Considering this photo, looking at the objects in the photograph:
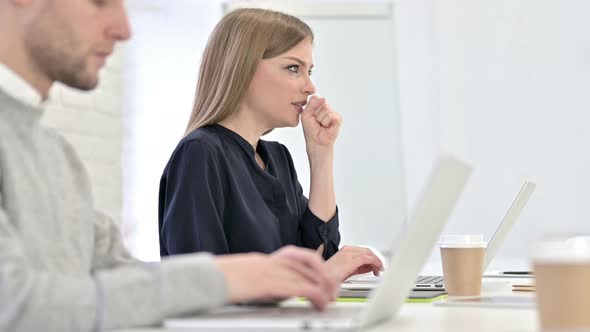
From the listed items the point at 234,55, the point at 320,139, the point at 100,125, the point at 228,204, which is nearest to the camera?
the point at 228,204

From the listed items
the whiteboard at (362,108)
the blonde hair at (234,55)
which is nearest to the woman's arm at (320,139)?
the blonde hair at (234,55)

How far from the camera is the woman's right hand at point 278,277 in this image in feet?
2.72

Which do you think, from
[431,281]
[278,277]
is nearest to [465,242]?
[431,281]

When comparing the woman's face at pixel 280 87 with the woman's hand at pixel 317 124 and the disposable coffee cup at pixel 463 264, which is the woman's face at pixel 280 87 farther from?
the disposable coffee cup at pixel 463 264

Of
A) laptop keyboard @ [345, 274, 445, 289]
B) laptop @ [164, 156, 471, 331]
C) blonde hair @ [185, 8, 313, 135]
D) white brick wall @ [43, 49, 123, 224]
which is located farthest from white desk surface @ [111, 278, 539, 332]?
white brick wall @ [43, 49, 123, 224]

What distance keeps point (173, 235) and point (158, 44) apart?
6.49 feet

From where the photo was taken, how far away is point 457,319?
2.93ft

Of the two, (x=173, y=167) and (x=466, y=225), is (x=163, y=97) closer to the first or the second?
(x=466, y=225)

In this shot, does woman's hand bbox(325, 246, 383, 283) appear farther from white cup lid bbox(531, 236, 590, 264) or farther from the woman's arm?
white cup lid bbox(531, 236, 590, 264)

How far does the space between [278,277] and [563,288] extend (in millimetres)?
289

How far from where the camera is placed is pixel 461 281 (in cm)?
121

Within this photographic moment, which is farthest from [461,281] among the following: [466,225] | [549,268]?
[466,225]

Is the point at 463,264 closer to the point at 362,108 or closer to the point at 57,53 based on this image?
the point at 57,53

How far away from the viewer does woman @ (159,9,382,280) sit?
151 centimetres
